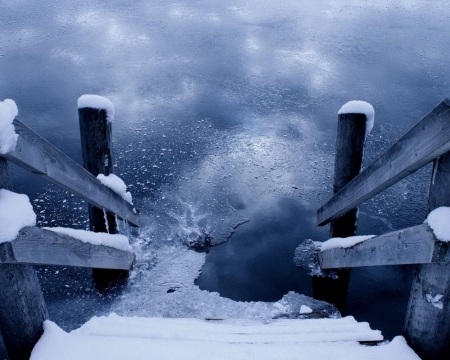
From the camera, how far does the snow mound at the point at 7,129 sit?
5.91ft

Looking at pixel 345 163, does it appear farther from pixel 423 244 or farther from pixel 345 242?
pixel 423 244

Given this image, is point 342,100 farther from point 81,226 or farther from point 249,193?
point 81,226

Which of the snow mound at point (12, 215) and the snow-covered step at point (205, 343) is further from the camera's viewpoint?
the snow-covered step at point (205, 343)

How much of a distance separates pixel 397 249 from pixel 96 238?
83.4 inches

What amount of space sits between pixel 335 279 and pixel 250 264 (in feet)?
3.25

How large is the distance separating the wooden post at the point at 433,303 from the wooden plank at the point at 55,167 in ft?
6.85

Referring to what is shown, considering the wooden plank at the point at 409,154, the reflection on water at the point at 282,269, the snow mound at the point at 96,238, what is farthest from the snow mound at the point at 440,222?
the reflection on water at the point at 282,269

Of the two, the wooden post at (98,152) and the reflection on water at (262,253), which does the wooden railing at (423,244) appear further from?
the wooden post at (98,152)

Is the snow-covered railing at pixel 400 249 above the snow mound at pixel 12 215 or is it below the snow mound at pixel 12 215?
below

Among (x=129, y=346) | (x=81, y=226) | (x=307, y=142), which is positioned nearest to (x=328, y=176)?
(x=307, y=142)

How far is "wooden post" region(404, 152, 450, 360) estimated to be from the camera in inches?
81.4

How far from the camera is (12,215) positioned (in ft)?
6.19

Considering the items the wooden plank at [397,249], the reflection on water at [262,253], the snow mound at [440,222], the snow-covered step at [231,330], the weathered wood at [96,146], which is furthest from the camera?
the reflection on water at [262,253]

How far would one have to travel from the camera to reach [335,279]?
4.64 m
